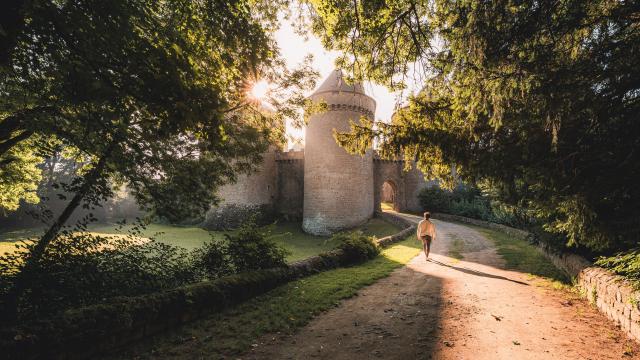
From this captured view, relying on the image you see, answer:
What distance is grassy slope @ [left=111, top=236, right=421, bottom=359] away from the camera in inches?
150

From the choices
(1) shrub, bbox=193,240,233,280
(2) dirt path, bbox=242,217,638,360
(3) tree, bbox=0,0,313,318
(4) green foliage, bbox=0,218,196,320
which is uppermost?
(3) tree, bbox=0,0,313,318

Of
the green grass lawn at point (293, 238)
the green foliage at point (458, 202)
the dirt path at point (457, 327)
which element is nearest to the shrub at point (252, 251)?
the dirt path at point (457, 327)

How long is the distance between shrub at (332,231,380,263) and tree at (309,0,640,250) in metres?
4.44

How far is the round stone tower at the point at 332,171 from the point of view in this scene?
887 inches

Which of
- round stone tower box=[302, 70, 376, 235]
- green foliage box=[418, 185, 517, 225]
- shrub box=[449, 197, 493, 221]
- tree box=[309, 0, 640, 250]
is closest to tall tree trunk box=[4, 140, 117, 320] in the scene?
tree box=[309, 0, 640, 250]

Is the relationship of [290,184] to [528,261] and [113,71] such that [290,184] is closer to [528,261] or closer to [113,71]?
[528,261]

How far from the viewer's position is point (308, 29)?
665 cm

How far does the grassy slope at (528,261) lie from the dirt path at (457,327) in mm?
1153

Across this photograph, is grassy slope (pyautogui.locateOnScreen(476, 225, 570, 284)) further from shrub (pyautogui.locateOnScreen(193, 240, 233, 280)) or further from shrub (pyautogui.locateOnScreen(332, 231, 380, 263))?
shrub (pyautogui.locateOnScreen(193, 240, 233, 280))

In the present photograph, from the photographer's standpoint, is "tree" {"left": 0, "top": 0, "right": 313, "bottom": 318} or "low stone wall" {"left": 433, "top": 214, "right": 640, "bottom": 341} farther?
"low stone wall" {"left": 433, "top": 214, "right": 640, "bottom": 341}

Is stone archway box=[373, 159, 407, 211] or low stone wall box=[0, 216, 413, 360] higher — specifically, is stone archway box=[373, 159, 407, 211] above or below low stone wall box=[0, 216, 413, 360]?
above

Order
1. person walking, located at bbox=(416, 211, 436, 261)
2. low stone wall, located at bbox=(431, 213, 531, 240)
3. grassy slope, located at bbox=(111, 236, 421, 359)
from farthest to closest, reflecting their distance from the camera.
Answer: low stone wall, located at bbox=(431, 213, 531, 240)
person walking, located at bbox=(416, 211, 436, 261)
grassy slope, located at bbox=(111, 236, 421, 359)

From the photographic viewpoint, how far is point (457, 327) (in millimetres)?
4320

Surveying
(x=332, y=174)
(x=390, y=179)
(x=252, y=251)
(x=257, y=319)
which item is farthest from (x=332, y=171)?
(x=257, y=319)
